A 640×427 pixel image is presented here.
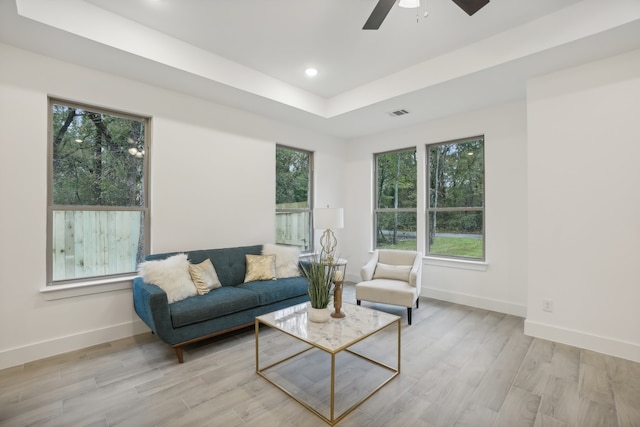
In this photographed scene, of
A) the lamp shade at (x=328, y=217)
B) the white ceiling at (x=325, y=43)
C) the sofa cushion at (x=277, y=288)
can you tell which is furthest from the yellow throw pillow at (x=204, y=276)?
the white ceiling at (x=325, y=43)

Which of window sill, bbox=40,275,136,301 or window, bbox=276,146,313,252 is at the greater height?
window, bbox=276,146,313,252

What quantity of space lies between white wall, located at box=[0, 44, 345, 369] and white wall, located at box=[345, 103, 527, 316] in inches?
98.7

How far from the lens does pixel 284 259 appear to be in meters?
3.95

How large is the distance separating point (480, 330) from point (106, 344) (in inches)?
153

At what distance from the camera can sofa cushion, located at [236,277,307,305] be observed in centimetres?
329

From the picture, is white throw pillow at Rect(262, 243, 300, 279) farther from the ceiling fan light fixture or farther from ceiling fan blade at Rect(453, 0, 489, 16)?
ceiling fan blade at Rect(453, 0, 489, 16)

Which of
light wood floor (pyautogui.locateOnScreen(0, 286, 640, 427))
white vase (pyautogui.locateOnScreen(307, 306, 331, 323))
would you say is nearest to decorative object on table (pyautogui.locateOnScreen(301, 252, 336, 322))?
white vase (pyautogui.locateOnScreen(307, 306, 331, 323))

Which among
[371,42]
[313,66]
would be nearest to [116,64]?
[313,66]

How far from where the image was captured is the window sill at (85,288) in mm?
2783

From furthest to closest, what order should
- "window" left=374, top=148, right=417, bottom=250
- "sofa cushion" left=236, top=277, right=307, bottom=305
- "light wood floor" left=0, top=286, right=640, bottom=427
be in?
"window" left=374, top=148, right=417, bottom=250 → "sofa cushion" left=236, top=277, right=307, bottom=305 → "light wood floor" left=0, top=286, right=640, bottom=427

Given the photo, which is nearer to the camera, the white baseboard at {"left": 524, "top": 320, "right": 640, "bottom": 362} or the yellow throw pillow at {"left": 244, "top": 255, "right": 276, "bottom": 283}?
the white baseboard at {"left": 524, "top": 320, "right": 640, "bottom": 362}

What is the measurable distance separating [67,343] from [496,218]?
501cm

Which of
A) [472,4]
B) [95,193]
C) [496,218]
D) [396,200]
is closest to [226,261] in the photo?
[95,193]

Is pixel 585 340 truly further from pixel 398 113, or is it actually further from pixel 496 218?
pixel 398 113
